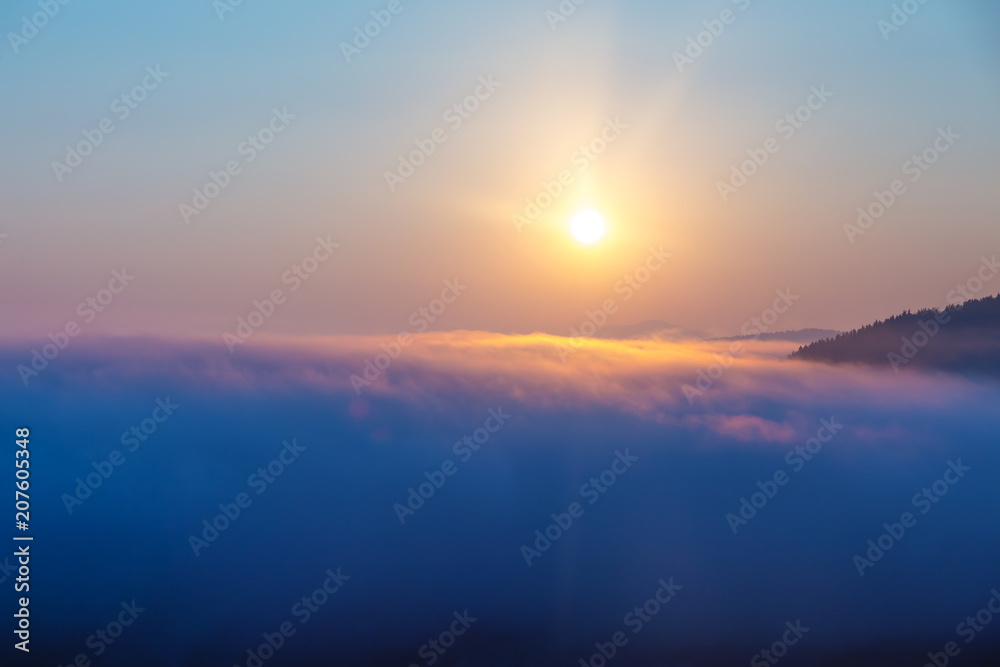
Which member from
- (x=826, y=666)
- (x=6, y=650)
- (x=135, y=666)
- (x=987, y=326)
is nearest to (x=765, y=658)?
(x=826, y=666)

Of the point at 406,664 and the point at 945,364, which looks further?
the point at 945,364

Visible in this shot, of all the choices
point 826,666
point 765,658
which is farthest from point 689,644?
point 826,666

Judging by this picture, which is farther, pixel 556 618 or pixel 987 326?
pixel 987 326

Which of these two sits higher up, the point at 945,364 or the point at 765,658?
the point at 945,364

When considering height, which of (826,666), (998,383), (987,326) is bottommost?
(826,666)

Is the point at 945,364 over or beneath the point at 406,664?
over

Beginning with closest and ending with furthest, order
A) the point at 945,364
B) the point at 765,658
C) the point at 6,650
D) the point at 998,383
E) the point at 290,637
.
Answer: the point at 6,650
the point at 765,658
the point at 290,637
the point at 998,383
the point at 945,364

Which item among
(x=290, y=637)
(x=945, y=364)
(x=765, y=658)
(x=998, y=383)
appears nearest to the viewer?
(x=765, y=658)

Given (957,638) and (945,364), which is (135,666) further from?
(945,364)

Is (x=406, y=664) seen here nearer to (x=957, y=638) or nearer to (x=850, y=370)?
(x=957, y=638)
